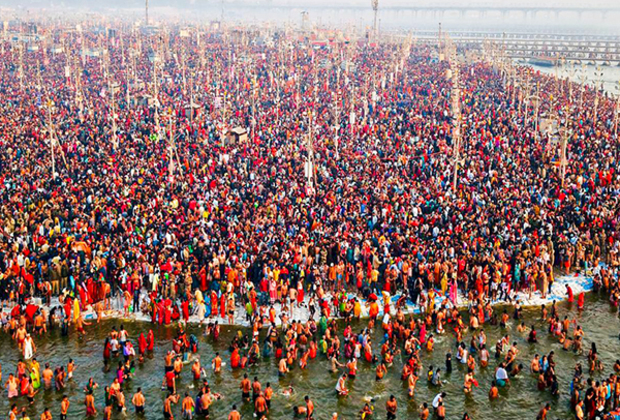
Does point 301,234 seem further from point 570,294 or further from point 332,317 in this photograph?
point 570,294

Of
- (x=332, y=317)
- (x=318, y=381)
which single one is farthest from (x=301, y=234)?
(x=318, y=381)

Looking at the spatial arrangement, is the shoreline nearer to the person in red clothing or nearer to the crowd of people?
the crowd of people

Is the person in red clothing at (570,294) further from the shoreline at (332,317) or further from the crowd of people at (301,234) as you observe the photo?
the crowd of people at (301,234)

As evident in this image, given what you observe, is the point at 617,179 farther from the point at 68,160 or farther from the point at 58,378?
the point at 68,160

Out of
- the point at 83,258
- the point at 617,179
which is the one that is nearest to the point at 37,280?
the point at 83,258

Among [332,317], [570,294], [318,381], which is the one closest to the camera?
[318,381]

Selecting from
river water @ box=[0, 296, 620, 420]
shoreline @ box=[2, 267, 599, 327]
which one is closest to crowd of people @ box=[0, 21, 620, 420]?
shoreline @ box=[2, 267, 599, 327]
